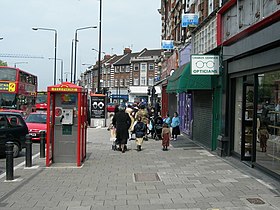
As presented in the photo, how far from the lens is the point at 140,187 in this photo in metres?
7.88

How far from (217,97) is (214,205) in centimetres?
711

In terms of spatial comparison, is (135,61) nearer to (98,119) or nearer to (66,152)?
(98,119)

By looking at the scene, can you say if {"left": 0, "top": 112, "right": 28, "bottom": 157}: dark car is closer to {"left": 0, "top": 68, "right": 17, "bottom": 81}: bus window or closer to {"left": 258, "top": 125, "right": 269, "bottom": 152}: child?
{"left": 258, "top": 125, "right": 269, "bottom": 152}: child

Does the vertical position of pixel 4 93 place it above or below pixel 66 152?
above

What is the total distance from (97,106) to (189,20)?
11316mm

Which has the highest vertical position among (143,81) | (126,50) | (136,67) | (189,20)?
(126,50)

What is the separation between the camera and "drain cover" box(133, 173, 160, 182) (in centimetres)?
862

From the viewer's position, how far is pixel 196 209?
6188mm

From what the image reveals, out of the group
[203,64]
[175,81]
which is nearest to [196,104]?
[175,81]

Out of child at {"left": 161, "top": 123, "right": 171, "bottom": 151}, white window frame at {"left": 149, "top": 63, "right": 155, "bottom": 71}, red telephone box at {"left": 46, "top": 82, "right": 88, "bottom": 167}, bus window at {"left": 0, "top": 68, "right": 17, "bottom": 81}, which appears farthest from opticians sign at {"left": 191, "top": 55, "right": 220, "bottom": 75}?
white window frame at {"left": 149, "top": 63, "right": 155, "bottom": 71}

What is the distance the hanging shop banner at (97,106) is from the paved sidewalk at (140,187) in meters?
14.6

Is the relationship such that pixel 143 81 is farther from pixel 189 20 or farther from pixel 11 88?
pixel 189 20

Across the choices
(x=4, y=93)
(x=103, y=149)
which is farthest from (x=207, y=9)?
(x=4, y=93)

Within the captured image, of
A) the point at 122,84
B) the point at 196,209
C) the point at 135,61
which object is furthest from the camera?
the point at 122,84
